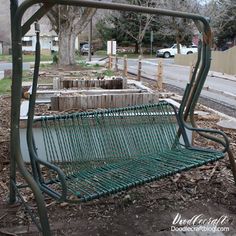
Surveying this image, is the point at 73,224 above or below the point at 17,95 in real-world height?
below

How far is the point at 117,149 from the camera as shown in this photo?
162 inches

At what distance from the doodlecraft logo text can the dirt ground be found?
4cm

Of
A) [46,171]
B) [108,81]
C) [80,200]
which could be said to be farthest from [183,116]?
[108,81]

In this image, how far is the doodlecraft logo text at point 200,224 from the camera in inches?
133

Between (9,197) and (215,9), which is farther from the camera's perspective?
(215,9)

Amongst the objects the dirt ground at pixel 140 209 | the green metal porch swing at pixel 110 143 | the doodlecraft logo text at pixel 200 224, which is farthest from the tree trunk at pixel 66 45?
the doodlecraft logo text at pixel 200 224

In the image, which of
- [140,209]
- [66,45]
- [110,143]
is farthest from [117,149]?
[66,45]

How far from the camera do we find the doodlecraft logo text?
3373 millimetres

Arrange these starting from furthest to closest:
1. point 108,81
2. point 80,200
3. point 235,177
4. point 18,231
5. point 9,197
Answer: point 108,81 → point 235,177 → point 9,197 → point 18,231 → point 80,200

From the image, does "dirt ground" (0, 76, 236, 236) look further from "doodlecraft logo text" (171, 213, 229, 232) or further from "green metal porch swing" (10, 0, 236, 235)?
"green metal porch swing" (10, 0, 236, 235)

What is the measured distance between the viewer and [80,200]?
9.37 feet

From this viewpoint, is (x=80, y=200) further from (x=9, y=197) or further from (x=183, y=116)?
(x=183, y=116)

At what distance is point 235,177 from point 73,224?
5.40ft

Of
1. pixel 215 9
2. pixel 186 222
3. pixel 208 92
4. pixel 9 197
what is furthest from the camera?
pixel 215 9
